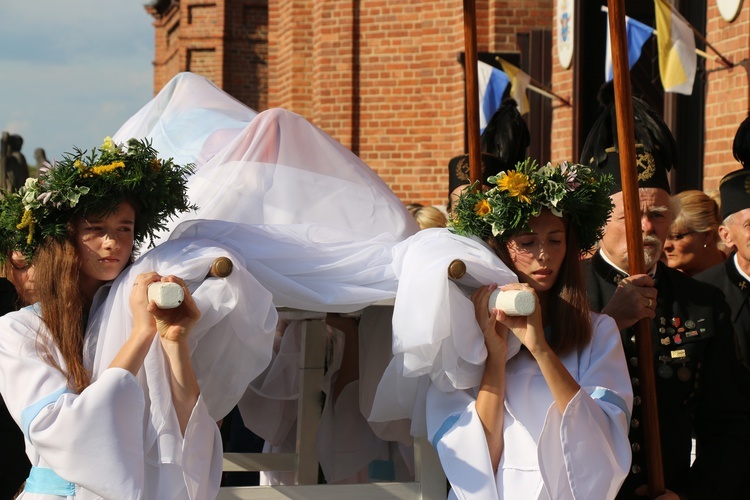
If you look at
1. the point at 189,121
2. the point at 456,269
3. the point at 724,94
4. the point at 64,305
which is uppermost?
the point at 724,94

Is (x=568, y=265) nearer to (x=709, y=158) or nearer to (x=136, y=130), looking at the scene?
(x=136, y=130)

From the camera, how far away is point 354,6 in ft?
44.4

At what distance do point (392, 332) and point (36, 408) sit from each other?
1.08 metres

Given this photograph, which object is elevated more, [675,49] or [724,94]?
[675,49]

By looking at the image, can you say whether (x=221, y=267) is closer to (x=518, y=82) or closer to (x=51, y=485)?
(x=51, y=485)

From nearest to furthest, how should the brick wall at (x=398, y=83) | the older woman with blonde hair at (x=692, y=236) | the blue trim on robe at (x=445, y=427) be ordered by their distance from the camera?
the blue trim on robe at (x=445, y=427) → the older woman with blonde hair at (x=692, y=236) → the brick wall at (x=398, y=83)

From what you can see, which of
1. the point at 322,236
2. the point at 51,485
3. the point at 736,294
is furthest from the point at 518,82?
the point at 51,485

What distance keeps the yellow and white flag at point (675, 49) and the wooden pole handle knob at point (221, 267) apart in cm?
522

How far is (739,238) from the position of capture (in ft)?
15.3

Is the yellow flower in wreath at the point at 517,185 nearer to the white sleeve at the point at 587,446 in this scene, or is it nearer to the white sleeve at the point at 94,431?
the white sleeve at the point at 587,446

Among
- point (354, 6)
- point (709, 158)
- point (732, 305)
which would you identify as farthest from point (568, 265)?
point (354, 6)

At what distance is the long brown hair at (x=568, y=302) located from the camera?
137 inches

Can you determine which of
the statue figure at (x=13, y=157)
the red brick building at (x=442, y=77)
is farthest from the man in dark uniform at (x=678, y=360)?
the statue figure at (x=13, y=157)

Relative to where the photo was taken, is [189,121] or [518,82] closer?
[189,121]
